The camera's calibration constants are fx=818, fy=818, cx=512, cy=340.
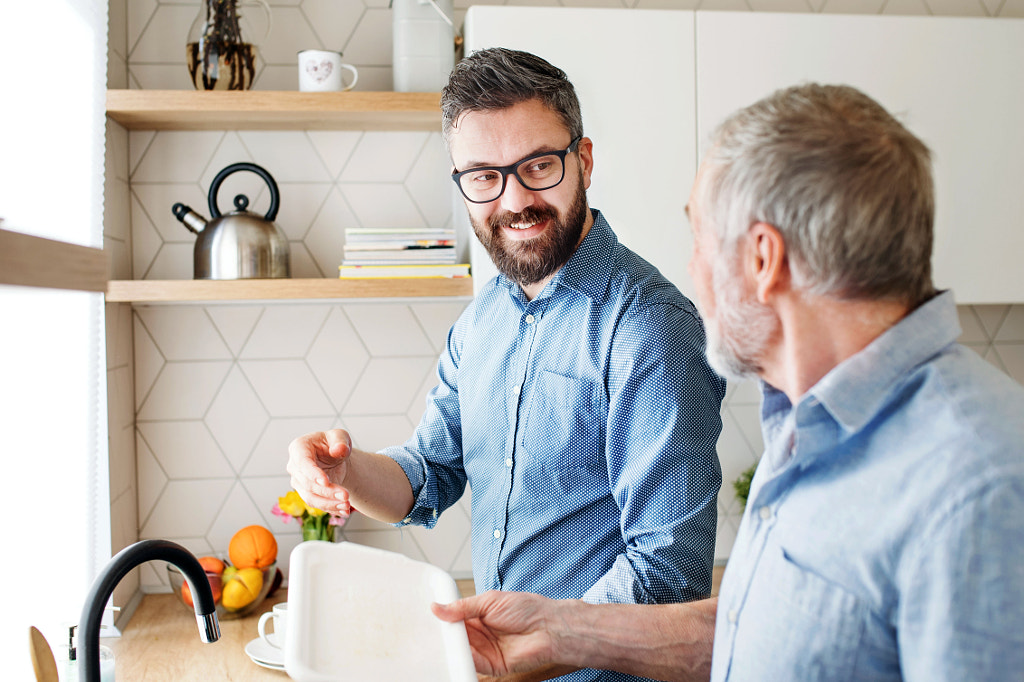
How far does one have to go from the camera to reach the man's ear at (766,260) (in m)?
0.68

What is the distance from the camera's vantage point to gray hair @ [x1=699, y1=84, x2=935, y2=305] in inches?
25.0

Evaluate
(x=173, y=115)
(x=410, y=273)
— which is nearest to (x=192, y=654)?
(x=410, y=273)

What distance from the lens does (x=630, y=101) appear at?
1737 millimetres

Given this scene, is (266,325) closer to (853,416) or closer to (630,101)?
(630,101)

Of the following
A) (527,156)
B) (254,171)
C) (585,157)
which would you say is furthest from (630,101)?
(254,171)

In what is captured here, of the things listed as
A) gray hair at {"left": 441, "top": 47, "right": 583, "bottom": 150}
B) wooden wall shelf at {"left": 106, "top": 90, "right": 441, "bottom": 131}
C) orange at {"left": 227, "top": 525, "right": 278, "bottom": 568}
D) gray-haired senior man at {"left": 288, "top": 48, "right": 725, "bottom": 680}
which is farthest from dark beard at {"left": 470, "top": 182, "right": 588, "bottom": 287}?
orange at {"left": 227, "top": 525, "right": 278, "bottom": 568}

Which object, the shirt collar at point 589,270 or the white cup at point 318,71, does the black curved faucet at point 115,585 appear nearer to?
the shirt collar at point 589,270

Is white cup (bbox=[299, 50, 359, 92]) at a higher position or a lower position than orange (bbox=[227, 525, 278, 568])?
higher

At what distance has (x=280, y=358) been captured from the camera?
6.63 ft

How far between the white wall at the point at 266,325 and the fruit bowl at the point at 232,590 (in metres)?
0.21

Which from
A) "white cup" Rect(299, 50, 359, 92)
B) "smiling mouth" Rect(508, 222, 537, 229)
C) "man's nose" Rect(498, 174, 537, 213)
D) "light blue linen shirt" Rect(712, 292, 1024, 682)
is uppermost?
"white cup" Rect(299, 50, 359, 92)

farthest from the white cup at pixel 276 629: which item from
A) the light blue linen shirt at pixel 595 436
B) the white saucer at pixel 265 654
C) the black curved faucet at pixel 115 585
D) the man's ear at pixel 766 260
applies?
the man's ear at pixel 766 260

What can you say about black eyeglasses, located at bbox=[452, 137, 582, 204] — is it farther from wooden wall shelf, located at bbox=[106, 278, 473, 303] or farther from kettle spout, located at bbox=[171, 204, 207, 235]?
kettle spout, located at bbox=[171, 204, 207, 235]

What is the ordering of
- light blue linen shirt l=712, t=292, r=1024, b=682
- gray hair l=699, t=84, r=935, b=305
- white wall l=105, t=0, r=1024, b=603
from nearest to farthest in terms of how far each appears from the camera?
1. light blue linen shirt l=712, t=292, r=1024, b=682
2. gray hair l=699, t=84, r=935, b=305
3. white wall l=105, t=0, r=1024, b=603
